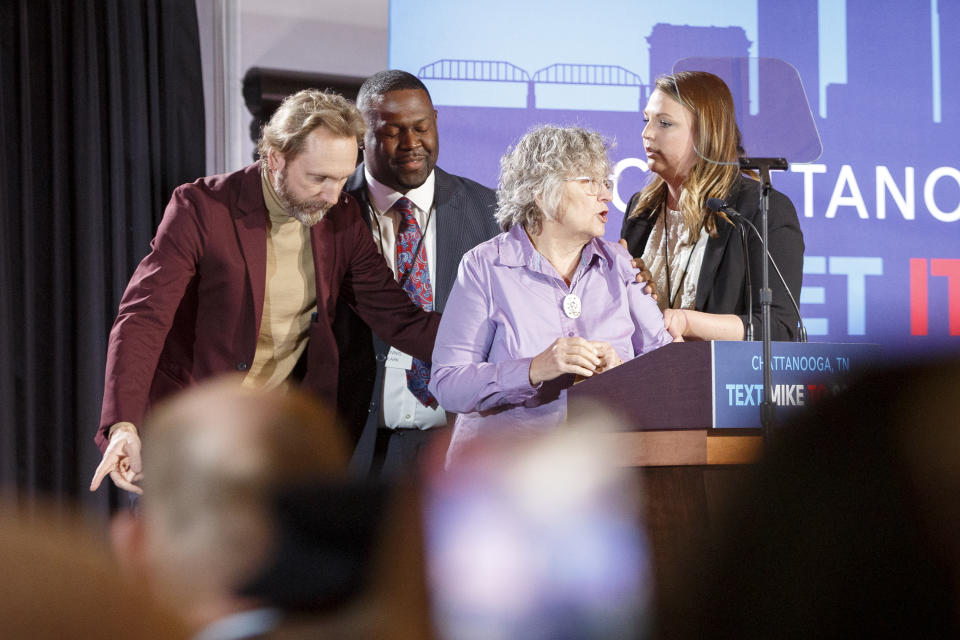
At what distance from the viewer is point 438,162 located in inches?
148

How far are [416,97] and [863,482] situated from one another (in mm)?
3150

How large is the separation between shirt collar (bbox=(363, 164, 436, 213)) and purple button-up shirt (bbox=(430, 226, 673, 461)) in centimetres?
85

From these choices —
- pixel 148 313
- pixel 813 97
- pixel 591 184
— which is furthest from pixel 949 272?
pixel 148 313

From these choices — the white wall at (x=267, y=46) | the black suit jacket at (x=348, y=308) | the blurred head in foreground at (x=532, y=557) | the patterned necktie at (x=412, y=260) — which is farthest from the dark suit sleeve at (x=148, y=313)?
the blurred head in foreground at (x=532, y=557)

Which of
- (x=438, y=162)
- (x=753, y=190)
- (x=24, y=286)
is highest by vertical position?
(x=438, y=162)

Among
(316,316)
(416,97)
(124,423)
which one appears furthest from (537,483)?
(416,97)

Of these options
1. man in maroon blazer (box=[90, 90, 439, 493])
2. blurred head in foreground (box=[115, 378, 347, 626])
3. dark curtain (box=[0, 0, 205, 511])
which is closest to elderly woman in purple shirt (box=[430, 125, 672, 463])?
man in maroon blazer (box=[90, 90, 439, 493])

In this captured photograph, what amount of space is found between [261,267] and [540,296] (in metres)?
0.81

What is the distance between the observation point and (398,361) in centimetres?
321

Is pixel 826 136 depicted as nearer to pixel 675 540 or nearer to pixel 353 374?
pixel 353 374

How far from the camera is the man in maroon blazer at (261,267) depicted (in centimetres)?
267

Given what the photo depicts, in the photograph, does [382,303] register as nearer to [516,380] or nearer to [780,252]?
[516,380]

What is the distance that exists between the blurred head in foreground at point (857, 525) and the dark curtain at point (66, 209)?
11.2 feet

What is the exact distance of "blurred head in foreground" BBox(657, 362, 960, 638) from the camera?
30cm
